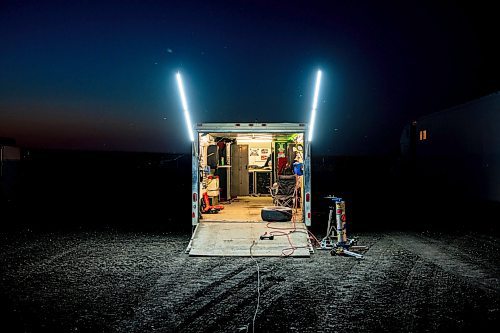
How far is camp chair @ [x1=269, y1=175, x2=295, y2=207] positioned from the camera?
43.5 feet

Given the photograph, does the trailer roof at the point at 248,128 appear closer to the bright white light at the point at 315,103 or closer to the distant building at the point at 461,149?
the bright white light at the point at 315,103

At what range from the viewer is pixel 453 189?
2184 centimetres

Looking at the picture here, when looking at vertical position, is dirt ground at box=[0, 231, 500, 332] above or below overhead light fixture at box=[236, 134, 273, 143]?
below

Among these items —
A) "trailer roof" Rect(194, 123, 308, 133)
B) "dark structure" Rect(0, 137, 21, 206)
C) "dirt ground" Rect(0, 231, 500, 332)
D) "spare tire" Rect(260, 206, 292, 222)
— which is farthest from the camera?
"dark structure" Rect(0, 137, 21, 206)

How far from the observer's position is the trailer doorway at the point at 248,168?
13.7 meters

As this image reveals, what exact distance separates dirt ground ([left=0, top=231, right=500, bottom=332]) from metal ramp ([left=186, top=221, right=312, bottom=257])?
323 mm

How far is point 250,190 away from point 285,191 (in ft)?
14.4

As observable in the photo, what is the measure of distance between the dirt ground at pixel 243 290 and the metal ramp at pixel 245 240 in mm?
323

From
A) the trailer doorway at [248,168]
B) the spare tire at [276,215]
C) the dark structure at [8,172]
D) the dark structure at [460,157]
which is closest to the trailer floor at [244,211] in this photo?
the trailer doorway at [248,168]

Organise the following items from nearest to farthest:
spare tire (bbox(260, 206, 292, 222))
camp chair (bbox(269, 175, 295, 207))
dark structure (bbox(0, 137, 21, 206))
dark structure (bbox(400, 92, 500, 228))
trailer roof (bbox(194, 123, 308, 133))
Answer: trailer roof (bbox(194, 123, 308, 133))
spare tire (bbox(260, 206, 292, 222))
camp chair (bbox(269, 175, 295, 207))
dark structure (bbox(400, 92, 500, 228))
dark structure (bbox(0, 137, 21, 206))

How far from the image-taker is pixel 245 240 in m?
9.33

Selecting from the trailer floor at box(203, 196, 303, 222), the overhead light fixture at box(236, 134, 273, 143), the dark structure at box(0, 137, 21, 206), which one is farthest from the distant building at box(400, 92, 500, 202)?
the dark structure at box(0, 137, 21, 206)

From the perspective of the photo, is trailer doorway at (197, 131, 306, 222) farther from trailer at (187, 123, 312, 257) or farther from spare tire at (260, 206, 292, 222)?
spare tire at (260, 206, 292, 222)

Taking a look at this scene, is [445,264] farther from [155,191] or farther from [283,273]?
[155,191]
